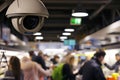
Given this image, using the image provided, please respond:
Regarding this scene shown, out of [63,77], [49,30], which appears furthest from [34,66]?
[49,30]

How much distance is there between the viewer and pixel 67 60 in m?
8.43

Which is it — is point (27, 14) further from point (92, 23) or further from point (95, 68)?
point (92, 23)

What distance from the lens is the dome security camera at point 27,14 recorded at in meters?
Answer: 3.69

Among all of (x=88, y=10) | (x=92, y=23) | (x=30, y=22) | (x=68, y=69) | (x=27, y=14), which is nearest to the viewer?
(x=27, y=14)

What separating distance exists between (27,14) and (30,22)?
0.31 m

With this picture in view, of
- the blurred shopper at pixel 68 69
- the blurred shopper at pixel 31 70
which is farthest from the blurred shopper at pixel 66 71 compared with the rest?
the blurred shopper at pixel 31 70

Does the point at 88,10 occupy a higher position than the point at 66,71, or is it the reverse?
the point at 88,10

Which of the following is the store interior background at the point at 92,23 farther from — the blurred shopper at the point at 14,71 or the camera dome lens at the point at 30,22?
the camera dome lens at the point at 30,22

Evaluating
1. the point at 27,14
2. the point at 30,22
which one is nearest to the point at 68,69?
the point at 30,22

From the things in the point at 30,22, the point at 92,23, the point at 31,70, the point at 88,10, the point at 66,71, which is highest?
the point at 88,10

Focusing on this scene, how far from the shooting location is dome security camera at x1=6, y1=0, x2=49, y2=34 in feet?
12.1

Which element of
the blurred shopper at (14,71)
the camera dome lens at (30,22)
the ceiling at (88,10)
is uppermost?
the ceiling at (88,10)

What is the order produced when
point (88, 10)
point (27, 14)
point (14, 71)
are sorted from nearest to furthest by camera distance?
point (27, 14)
point (14, 71)
point (88, 10)

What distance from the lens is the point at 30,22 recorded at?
3998mm
